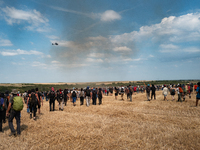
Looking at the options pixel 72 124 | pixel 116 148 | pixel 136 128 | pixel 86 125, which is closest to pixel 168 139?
pixel 136 128

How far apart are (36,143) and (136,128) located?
5.22 m

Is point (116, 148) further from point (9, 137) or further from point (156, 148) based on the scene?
point (9, 137)

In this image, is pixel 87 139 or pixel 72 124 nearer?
pixel 87 139

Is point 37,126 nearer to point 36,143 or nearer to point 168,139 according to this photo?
point 36,143

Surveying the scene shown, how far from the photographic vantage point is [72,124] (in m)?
9.29

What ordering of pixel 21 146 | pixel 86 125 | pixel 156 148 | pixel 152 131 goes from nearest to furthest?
pixel 156 148 < pixel 21 146 < pixel 152 131 < pixel 86 125

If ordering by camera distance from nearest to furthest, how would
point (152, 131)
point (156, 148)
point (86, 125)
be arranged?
point (156, 148), point (152, 131), point (86, 125)

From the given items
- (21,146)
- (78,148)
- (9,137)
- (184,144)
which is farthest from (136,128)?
(9,137)

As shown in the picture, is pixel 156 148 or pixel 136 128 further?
pixel 136 128

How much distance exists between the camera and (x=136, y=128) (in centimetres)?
828

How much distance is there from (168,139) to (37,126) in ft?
24.5

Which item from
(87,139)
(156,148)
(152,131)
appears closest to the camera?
(156,148)

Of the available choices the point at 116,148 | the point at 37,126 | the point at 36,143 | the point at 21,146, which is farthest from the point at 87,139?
the point at 37,126

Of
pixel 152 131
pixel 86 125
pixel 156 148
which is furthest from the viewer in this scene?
pixel 86 125
